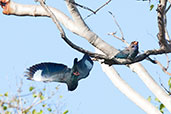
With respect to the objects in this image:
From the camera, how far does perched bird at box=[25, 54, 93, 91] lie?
3131 millimetres

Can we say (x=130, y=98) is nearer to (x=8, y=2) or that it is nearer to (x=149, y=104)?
(x=149, y=104)

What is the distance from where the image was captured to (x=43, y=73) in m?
3.35

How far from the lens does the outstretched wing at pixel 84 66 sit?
3.09m

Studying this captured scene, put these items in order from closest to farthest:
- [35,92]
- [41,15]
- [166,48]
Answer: [166,48] → [41,15] → [35,92]

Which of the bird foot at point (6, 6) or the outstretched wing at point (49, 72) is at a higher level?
the bird foot at point (6, 6)

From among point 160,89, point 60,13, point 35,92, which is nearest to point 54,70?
point 60,13

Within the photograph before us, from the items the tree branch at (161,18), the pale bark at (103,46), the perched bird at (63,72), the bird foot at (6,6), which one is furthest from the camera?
the bird foot at (6,6)

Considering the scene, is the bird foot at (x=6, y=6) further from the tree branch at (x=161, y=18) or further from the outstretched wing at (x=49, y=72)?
the tree branch at (x=161, y=18)

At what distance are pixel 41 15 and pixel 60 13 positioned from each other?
0.61 ft

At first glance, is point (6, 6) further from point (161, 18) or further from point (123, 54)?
point (161, 18)

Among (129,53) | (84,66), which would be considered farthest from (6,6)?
(129,53)

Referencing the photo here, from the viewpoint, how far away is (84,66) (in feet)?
10.3

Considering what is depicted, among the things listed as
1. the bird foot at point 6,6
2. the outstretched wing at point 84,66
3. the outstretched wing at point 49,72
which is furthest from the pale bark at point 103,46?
the outstretched wing at point 49,72

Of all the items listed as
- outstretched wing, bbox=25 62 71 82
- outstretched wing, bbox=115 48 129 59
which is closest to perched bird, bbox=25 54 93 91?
outstretched wing, bbox=25 62 71 82
